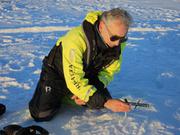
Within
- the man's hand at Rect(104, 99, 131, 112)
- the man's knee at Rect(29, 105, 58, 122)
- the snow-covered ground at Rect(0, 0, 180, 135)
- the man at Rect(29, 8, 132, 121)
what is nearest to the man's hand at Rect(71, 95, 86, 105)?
the man at Rect(29, 8, 132, 121)

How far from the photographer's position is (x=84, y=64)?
3.71 metres

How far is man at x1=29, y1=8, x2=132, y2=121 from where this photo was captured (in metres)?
3.46

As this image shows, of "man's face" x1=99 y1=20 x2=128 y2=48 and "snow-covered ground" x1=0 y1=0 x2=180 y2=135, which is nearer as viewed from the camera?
"man's face" x1=99 y1=20 x2=128 y2=48

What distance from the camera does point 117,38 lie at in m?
3.46

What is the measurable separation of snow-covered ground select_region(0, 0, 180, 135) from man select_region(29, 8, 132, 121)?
0.21 m

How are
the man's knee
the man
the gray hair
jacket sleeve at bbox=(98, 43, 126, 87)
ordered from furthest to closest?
jacket sleeve at bbox=(98, 43, 126, 87) < the man's knee < the man < the gray hair

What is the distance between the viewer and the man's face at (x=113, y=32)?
11.0 ft

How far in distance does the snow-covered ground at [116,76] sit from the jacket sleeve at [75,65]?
396mm

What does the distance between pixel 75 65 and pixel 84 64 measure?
198 mm

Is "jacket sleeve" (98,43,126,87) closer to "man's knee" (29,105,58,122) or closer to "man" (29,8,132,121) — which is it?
"man" (29,8,132,121)

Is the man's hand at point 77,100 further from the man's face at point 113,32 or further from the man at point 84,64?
the man's face at point 113,32

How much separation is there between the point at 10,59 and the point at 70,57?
2.69 meters

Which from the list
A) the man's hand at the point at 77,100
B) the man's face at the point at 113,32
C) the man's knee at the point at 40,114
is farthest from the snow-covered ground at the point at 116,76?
the man's face at the point at 113,32

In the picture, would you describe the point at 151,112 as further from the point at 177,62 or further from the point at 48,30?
the point at 48,30
